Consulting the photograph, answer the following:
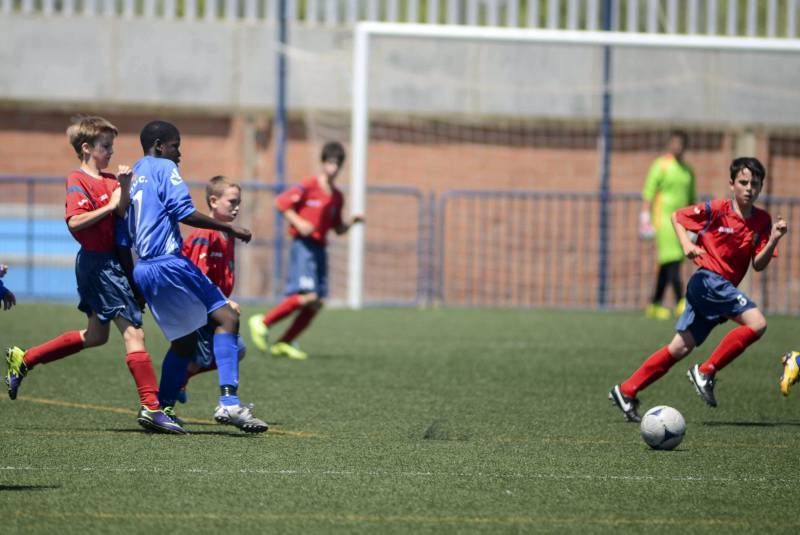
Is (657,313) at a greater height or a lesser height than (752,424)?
lesser

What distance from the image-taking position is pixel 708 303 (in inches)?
339

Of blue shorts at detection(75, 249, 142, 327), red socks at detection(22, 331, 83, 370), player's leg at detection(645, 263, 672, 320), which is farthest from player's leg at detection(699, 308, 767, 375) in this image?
player's leg at detection(645, 263, 672, 320)

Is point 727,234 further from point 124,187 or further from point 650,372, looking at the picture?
point 124,187

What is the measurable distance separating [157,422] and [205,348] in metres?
0.72

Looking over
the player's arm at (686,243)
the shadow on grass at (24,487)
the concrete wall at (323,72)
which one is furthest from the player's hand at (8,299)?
the concrete wall at (323,72)

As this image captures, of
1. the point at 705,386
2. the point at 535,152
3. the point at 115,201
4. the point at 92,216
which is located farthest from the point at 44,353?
the point at 535,152

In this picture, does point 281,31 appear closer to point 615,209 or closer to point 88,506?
point 615,209

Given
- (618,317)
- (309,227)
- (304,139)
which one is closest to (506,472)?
(309,227)

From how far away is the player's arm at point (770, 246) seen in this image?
832 centimetres

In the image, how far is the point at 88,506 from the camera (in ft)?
18.6

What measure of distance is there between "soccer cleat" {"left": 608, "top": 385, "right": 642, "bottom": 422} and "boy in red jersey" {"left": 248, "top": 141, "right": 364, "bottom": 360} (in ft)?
14.5

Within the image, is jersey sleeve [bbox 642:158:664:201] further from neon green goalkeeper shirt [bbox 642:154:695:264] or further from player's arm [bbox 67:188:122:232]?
player's arm [bbox 67:188:122:232]

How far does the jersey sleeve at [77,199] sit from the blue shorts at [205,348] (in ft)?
3.21

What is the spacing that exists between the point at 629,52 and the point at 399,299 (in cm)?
485
